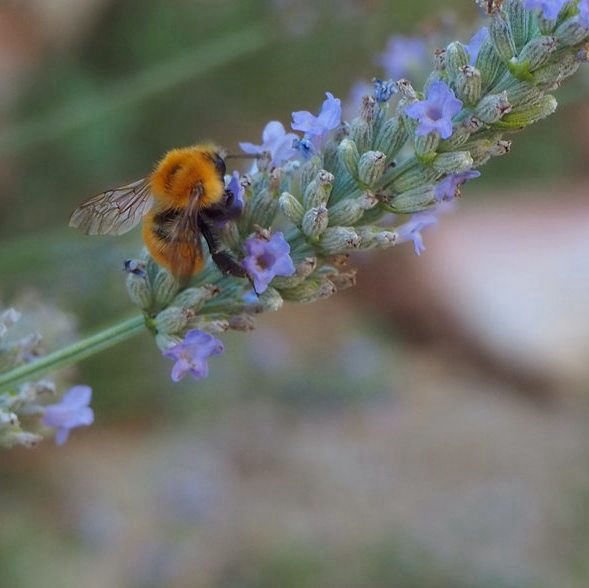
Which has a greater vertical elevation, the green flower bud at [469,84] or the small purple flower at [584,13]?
the small purple flower at [584,13]

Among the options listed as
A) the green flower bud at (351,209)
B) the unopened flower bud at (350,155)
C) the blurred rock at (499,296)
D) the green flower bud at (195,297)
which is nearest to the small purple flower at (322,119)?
the unopened flower bud at (350,155)

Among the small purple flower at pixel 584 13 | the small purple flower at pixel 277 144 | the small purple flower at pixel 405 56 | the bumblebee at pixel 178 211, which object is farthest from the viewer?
the small purple flower at pixel 405 56

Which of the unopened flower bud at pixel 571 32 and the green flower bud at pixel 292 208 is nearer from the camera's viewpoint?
the unopened flower bud at pixel 571 32

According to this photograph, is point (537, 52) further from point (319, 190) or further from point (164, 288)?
point (164, 288)

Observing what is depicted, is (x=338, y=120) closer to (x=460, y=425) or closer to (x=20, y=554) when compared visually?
(x=20, y=554)

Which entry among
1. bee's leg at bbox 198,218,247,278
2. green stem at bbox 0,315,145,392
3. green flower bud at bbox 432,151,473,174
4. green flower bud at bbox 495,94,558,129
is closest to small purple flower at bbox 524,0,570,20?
green flower bud at bbox 495,94,558,129

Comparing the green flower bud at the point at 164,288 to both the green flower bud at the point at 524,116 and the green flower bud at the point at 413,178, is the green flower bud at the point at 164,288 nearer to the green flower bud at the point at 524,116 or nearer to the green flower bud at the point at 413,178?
the green flower bud at the point at 413,178

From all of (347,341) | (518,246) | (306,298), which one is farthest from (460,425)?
(306,298)
